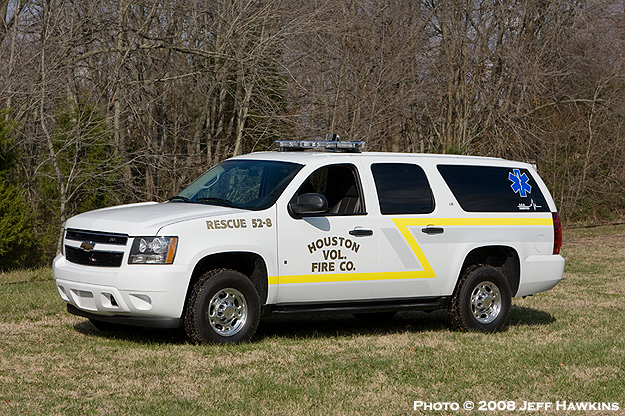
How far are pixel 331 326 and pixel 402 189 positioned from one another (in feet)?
6.31

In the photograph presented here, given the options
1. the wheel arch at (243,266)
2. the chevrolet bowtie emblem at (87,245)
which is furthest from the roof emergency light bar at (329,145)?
the chevrolet bowtie emblem at (87,245)

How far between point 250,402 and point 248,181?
10.7ft

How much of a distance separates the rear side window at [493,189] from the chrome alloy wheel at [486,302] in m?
0.85

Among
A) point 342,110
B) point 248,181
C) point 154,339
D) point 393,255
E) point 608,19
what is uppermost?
point 608,19

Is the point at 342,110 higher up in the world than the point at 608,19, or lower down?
lower down

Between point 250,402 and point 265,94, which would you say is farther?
point 265,94

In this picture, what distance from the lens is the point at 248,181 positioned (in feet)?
30.7

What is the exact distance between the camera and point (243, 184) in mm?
9344

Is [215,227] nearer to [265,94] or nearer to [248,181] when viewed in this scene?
[248,181]

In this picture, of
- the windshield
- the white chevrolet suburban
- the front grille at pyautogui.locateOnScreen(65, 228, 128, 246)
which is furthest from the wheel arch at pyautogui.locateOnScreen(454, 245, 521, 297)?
the front grille at pyautogui.locateOnScreen(65, 228, 128, 246)

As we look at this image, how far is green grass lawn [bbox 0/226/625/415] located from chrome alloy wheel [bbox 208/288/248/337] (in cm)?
26

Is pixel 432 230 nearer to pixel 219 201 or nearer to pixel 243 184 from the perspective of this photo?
pixel 243 184

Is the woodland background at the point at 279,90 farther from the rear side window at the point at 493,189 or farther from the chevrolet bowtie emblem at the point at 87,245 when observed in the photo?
the rear side window at the point at 493,189

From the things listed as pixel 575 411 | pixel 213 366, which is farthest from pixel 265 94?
pixel 575 411
